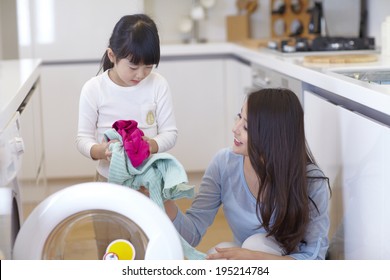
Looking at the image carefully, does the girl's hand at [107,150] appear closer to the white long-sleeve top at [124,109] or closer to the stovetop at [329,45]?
the white long-sleeve top at [124,109]

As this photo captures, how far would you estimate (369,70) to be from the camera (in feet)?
6.94

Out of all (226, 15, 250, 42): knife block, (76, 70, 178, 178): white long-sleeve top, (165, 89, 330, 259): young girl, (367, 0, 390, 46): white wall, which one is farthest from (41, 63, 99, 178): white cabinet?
→ (367, 0, 390, 46): white wall

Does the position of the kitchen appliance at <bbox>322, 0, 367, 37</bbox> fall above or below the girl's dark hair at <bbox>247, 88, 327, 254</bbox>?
above

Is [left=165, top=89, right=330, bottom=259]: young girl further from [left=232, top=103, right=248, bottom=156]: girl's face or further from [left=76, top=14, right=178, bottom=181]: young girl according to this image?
[left=76, top=14, right=178, bottom=181]: young girl

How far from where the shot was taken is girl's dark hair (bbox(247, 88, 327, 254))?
171 cm

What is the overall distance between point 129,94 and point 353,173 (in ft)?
1.89

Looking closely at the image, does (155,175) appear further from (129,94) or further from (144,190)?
(129,94)

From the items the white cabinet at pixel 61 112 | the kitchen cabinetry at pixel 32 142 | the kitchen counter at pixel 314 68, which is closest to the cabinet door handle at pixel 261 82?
the kitchen counter at pixel 314 68

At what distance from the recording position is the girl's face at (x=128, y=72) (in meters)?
1.75

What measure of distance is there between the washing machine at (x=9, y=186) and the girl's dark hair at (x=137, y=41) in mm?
298

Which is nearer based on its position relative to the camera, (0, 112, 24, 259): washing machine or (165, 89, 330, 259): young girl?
(0, 112, 24, 259): washing machine

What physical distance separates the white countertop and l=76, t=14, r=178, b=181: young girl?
177 mm

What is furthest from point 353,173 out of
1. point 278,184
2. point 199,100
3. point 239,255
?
point 199,100
